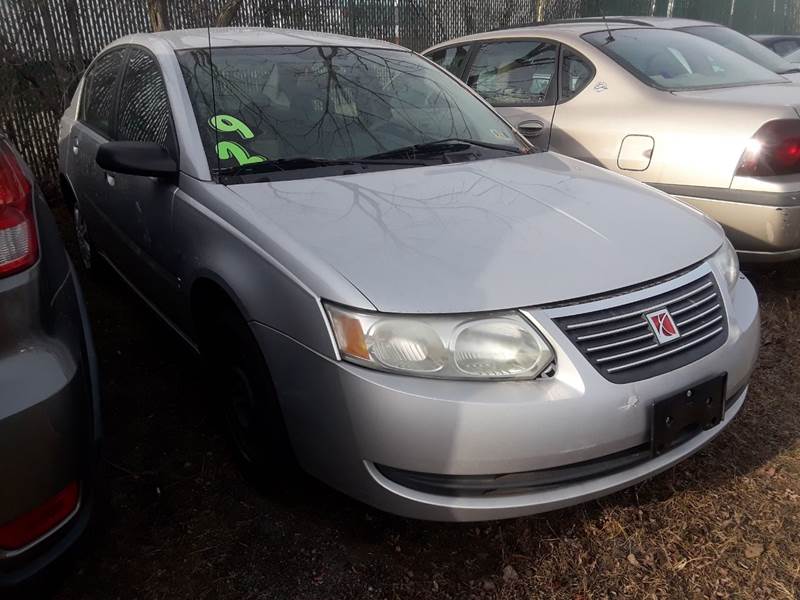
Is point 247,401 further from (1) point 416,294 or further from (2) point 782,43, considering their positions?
(2) point 782,43

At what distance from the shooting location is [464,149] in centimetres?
283

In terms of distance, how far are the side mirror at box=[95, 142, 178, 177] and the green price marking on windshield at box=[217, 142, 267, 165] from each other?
182 millimetres

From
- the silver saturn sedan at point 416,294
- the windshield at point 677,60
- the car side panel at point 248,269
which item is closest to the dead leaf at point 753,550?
the silver saturn sedan at point 416,294

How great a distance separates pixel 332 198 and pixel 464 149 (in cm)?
83

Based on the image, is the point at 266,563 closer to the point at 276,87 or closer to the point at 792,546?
the point at 792,546

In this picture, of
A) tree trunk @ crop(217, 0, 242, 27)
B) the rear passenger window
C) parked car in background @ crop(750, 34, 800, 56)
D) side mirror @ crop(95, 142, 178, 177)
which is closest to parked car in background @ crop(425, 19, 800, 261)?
the rear passenger window

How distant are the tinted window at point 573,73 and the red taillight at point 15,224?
344 cm

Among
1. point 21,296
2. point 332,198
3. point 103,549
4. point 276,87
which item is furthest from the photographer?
point 276,87

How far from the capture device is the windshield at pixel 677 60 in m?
4.01

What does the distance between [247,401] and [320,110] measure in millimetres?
1224

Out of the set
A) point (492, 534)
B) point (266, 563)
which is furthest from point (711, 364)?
point (266, 563)

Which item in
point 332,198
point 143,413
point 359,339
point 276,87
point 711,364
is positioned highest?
point 276,87

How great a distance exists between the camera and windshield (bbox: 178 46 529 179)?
251 cm

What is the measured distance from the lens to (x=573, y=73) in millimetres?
4223
